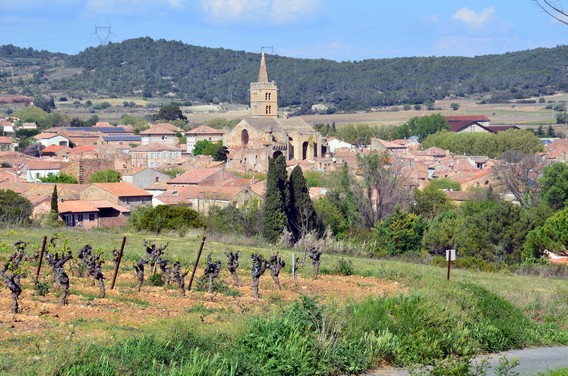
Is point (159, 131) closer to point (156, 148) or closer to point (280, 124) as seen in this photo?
point (156, 148)

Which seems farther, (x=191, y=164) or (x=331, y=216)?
(x=191, y=164)

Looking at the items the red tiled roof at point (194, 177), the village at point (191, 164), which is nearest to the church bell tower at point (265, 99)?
the village at point (191, 164)

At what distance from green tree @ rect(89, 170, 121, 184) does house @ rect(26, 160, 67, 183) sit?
5.11m

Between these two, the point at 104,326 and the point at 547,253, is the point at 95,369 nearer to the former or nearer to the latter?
the point at 104,326

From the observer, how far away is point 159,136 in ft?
350

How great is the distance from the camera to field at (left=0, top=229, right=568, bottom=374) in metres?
10.9

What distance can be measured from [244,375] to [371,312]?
287 centimetres

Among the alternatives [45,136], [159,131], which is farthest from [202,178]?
[159,131]

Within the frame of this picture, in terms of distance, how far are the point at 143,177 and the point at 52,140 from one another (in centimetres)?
3773

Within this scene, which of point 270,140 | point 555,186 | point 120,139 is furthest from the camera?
point 120,139

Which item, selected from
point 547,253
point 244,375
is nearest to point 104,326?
point 244,375

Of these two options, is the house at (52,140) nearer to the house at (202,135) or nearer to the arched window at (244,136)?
the house at (202,135)

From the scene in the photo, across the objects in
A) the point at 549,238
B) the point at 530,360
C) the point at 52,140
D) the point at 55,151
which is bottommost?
the point at 55,151

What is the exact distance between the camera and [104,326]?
38.7 feet
